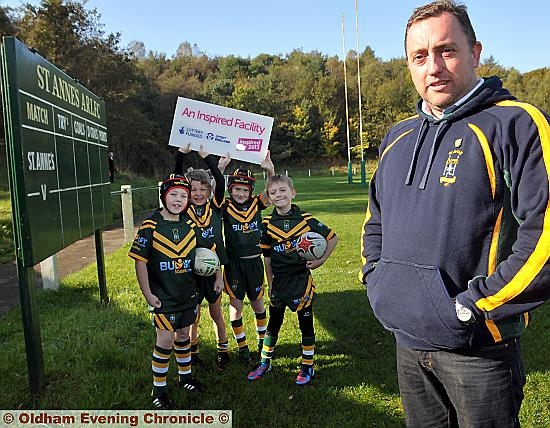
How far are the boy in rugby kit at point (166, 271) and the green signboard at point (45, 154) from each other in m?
0.79

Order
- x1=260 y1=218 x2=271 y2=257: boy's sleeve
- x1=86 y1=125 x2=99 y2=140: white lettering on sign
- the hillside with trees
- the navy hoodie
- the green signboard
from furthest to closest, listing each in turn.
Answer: the hillside with trees < x1=86 y1=125 x2=99 y2=140: white lettering on sign < x1=260 y1=218 x2=271 y2=257: boy's sleeve < the green signboard < the navy hoodie

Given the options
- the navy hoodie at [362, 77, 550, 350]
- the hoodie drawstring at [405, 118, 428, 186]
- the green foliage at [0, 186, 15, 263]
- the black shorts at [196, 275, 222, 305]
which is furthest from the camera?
the green foliage at [0, 186, 15, 263]

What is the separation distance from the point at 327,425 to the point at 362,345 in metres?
1.63

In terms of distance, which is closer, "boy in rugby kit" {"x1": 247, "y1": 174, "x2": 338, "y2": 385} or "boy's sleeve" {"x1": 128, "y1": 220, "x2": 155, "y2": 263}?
"boy's sleeve" {"x1": 128, "y1": 220, "x2": 155, "y2": 263}

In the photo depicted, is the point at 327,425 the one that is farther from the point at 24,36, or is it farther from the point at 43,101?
the point at 24,36

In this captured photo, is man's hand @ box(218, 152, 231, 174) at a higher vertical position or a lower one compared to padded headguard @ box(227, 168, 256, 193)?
higher

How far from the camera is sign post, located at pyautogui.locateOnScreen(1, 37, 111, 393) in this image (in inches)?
144

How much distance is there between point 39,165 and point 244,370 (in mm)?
2426

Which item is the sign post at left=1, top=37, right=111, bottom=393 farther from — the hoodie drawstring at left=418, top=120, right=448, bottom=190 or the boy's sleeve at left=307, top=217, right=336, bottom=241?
the hoodie drawstring at left=418, top=120, right=448, bottom=190

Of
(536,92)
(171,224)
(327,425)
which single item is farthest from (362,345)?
(536,92)

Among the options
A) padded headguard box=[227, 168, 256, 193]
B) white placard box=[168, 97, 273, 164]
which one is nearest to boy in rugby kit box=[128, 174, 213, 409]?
padded headguard box=[227, 168, 256, 193]

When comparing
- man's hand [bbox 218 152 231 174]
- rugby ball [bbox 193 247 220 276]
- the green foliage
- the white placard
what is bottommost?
the green foliage

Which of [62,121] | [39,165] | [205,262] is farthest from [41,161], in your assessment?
[205,262]

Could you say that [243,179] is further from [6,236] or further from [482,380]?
[6,236]
